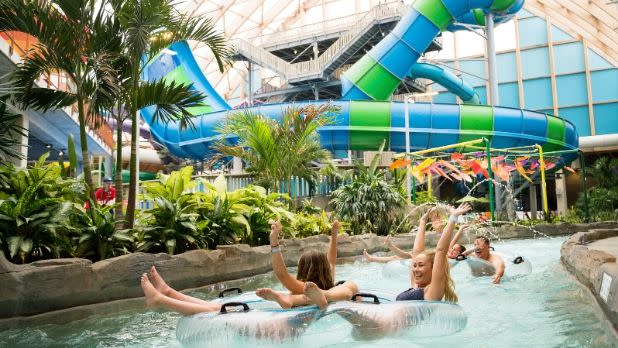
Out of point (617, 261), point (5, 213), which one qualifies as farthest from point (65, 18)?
point (617, 261)

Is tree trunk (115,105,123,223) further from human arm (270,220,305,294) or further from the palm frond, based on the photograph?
human arm (270,220,305,294)

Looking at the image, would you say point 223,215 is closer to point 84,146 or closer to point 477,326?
point 84,146

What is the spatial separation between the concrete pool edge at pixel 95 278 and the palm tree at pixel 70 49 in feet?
4.36

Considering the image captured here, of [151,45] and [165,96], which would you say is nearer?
[165,96]

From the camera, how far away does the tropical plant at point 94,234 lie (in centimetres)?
481

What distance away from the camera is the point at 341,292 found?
3.27 m

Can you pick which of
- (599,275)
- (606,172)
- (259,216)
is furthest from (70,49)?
(606,172)

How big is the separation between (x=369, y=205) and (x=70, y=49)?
692 centimetres

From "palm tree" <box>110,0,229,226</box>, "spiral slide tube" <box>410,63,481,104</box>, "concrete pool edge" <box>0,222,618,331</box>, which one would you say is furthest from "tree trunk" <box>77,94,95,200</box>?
"spiral slide tube" <box>410,63,481,104</box>

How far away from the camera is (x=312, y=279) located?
321cm

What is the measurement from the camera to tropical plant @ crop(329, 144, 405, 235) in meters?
10.7

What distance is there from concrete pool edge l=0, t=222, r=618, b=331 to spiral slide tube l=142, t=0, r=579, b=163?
28.4 ft

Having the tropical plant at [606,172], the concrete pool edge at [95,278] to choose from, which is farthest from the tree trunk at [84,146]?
the tropical plant at [606,172]

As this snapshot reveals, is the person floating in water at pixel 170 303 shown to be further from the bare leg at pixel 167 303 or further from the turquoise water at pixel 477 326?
the turquoise water at pixel 477 326
